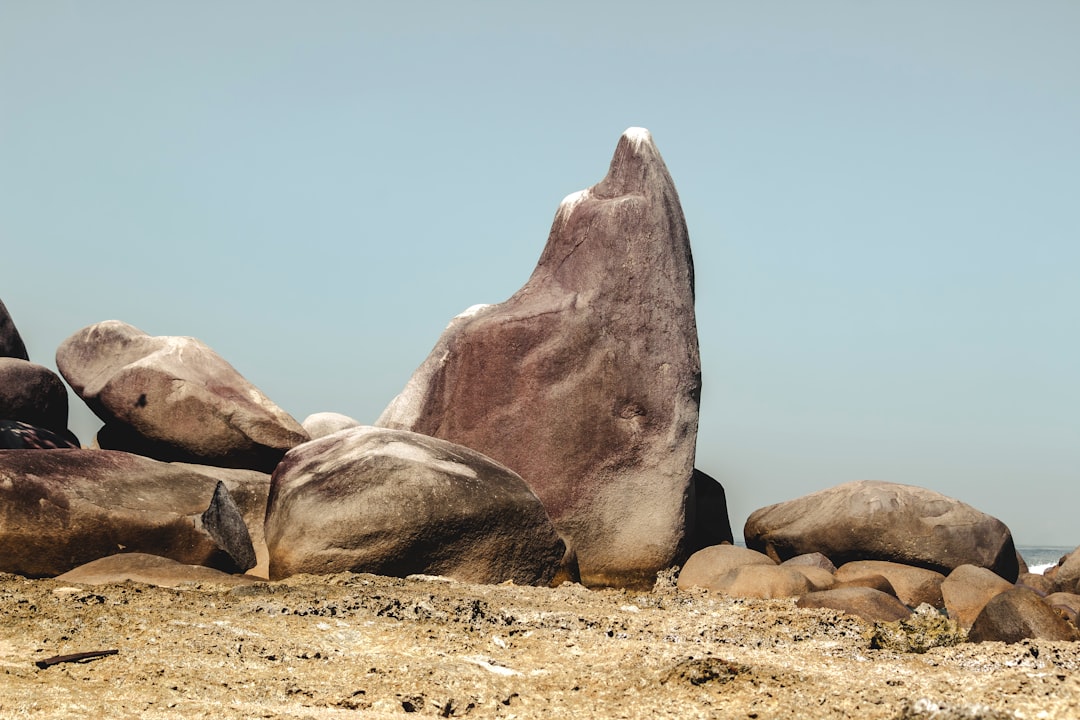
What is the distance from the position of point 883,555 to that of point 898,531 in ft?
1.16

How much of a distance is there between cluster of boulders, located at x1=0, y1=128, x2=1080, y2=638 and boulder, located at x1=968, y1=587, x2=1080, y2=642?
1.14 m

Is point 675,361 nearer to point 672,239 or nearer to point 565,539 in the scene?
point 672,239

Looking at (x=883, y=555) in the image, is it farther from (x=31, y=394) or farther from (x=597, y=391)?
(x=31, y=394)

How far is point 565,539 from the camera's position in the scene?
12.1m

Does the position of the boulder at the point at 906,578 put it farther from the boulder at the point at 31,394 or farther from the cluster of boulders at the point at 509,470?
the boulder at the point at 31,394

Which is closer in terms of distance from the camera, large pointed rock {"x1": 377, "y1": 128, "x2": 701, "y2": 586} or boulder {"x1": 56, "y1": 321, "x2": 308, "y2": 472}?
large pointed rock {"x1": 377, "y1": 128, "x2": 701, "y2": 586}

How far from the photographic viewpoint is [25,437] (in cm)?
1205

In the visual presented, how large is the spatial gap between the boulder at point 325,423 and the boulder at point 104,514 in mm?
6070

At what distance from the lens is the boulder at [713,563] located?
39.3 ft

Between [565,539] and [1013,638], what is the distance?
5006 mm

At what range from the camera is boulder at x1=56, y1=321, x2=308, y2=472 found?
12.7 m

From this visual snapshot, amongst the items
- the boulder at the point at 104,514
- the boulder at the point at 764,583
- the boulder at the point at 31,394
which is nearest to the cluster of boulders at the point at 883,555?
the boulder at the point at 764,583

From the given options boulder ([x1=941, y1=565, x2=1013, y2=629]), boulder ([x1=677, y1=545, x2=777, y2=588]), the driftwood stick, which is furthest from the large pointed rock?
the driftwood stick

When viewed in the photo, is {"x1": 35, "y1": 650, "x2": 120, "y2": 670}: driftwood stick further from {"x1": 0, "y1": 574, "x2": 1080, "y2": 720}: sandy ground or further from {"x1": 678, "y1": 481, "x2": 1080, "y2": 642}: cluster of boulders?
{"x1": 678, "y1": 481, "x2": 1080, "y2": 642}: cluster of boulders
